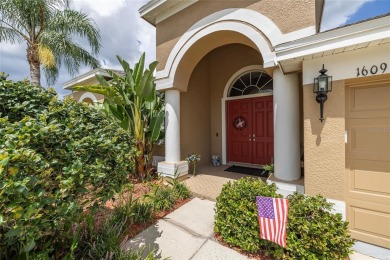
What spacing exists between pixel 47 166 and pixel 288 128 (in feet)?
13.8

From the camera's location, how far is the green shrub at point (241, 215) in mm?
2984

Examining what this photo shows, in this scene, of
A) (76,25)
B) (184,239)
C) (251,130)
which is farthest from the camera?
(76,25)

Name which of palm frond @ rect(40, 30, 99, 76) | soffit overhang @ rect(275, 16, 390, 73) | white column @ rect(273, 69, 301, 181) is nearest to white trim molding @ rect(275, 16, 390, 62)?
soffit overhang @ rect(275, 16, 390, 73)

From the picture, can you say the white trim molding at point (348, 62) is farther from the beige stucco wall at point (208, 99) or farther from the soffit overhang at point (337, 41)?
the beige stucco wall at point (208, 99)

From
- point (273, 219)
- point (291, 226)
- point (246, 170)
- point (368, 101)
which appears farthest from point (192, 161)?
point (368, 101)

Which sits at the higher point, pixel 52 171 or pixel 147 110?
pixel 147 110

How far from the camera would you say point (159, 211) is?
14.2ft

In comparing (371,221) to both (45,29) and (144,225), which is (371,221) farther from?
(45,29)

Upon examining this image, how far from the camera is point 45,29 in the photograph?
28.3 ft

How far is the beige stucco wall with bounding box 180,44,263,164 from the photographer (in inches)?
281

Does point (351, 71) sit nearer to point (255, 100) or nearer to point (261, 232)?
point (261, 232)

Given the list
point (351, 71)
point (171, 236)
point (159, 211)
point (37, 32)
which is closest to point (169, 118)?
point (159, 211)

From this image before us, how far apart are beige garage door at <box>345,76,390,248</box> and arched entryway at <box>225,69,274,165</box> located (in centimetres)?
389

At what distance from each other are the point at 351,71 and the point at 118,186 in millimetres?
4151
